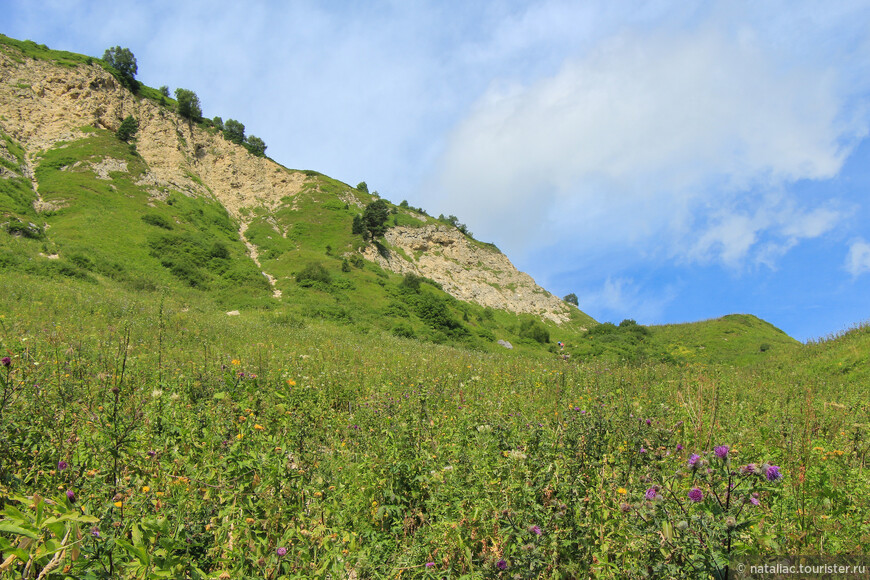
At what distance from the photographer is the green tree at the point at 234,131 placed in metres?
69.6

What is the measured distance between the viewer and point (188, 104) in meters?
65.0

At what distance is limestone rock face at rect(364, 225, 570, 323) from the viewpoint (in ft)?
211

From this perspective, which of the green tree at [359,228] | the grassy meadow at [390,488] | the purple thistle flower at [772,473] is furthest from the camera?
the green tree at [359,228]

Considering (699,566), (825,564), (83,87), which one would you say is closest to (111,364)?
(699,566)

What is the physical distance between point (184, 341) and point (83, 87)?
60200 mm

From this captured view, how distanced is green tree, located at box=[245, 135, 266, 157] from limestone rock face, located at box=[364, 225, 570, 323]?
2756 centimetres

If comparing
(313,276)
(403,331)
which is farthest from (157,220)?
(403,331)

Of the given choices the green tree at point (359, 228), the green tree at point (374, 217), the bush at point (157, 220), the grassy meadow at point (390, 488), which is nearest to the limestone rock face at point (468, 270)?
the green tree at point (374, 217)

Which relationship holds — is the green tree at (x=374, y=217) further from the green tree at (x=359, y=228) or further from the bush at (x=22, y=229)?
the bush at (x=22, y=229)

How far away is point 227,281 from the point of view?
3412cm

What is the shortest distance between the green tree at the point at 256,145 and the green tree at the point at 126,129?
18398 millimetres

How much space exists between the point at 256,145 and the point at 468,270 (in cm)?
4325

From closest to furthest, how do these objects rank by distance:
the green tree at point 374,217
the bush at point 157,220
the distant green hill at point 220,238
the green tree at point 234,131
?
1. the distant green hill at point 220,238
2. the bush at point 157,220
3. the green tree at point 374,217
4. the green tree at point 234,131

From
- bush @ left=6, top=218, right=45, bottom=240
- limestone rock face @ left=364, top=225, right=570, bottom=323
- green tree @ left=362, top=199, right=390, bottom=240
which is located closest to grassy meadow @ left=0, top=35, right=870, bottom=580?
bush @ left=6, top=218, right=45, bottom=240
